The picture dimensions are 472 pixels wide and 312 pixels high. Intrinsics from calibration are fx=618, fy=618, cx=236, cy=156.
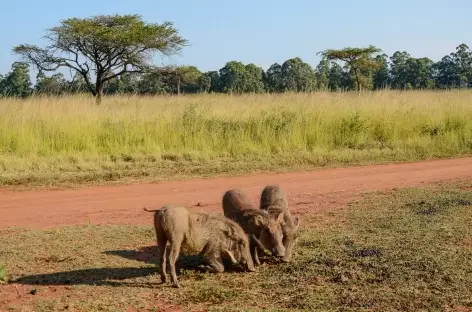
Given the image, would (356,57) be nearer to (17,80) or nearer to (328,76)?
(328,76)

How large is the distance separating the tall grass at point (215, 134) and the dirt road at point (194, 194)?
1.02m

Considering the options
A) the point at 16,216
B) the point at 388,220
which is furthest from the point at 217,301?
the point at 16,216

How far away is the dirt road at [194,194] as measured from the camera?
7.71 meters

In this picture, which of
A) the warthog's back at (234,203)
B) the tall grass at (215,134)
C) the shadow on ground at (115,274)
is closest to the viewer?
the shadow on ground at (115,274)

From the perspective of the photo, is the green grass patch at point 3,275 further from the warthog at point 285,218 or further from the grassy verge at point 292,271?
the warthog at point 285,218

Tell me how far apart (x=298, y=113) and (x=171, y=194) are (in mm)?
6267

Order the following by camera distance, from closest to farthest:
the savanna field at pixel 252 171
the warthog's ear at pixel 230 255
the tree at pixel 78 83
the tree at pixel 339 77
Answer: the savanna field at pixel 252 171
the warthog's ear at pixel 230 255
the tree at pixel 78 83
the tree at pixel 339 77

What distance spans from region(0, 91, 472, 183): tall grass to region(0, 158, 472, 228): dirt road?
1022mm

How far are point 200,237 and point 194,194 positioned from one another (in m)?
4.08

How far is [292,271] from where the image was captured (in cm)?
511

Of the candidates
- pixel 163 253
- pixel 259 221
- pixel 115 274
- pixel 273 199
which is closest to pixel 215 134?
pixel 273 199

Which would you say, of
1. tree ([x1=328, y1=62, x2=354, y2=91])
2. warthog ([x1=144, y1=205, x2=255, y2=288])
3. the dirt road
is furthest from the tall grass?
tree ([x1=328, y1=62, x2=354, y2=91])

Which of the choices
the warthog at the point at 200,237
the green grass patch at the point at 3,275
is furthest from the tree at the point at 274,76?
the green grass patch at the point at 3,275

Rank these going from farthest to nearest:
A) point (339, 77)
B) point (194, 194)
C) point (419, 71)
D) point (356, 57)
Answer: point (419, 71), point (339, 77), point (356, 57), point (194, 194)
